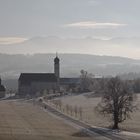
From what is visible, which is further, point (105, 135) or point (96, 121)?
point (96, 121)

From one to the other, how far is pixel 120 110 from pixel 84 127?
29.4 feet

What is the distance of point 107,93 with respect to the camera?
8225 cm

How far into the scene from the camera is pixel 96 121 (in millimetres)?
84500

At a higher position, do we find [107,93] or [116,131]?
[107,93]

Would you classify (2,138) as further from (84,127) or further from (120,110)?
(120,110)

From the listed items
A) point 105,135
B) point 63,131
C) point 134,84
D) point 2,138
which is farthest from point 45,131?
point 134,84

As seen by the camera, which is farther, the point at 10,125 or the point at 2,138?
the point at 10,125

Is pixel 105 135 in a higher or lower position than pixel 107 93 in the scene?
lower

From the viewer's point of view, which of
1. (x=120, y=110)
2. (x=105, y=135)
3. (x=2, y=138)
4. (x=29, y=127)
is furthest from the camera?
(x=120, y=110)

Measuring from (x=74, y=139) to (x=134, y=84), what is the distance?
5319 inches

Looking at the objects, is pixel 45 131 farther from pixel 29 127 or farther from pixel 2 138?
pixel 2 138

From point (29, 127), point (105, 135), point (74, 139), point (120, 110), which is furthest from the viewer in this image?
point (120, 110)

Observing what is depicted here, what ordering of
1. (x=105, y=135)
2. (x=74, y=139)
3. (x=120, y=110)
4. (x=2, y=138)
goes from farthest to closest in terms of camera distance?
(x=120, y=110) → (x=105, y=135) → (x=74, y=139) → (x=2, y=138)

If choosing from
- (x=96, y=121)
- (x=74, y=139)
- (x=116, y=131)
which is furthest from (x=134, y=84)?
(x=74, y=139)
